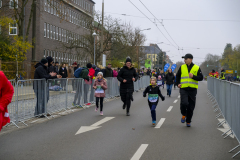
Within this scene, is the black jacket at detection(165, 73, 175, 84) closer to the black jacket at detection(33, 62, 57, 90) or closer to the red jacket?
the black jacket at detection(33, 62, 57, 90)

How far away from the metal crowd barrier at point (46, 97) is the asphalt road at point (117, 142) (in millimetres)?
612

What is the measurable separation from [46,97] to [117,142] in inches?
189

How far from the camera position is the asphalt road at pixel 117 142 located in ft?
21.3

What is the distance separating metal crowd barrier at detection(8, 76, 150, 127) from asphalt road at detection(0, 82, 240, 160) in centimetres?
61

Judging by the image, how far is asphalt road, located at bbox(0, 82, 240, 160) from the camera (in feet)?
21.3

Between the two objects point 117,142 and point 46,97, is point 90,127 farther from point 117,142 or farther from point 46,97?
point 46,97

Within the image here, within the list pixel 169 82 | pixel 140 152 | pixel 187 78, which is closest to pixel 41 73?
pixel 187 78

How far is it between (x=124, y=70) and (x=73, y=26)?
176 feet

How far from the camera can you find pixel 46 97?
11883mm

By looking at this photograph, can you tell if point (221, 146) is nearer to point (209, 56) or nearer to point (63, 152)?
point (63, 152)

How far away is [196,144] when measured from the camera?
7.51 m

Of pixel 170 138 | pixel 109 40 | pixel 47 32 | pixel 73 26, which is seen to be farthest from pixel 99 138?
pixel 73 26

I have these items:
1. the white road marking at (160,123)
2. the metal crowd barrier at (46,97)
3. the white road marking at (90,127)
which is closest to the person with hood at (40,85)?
the metal crowd barrier at (46,97)

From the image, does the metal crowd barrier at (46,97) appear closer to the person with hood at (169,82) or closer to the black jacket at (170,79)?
the person with hood at (169,82)
